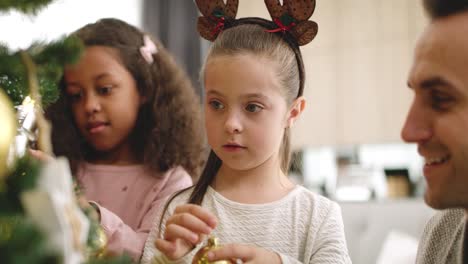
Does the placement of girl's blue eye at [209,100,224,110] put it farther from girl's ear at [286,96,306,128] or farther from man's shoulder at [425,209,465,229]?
man's shoulder at [425,209,465,229]

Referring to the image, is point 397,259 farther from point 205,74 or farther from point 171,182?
point 205,74

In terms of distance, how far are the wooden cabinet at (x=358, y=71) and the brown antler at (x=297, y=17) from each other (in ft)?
8.79

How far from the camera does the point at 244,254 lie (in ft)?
2.82

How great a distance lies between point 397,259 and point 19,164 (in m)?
1.92

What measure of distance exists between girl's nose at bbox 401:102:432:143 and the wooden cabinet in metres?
3.07

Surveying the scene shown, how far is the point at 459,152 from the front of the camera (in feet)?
2.27

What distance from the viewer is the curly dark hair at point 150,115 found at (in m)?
1.44

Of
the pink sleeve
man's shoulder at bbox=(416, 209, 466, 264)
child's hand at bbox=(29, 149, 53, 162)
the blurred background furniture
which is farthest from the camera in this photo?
the blurred background furniture

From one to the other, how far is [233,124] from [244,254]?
28cm

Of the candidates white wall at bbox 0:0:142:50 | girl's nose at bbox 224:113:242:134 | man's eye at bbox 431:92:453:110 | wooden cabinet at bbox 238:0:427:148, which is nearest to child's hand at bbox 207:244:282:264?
girl's nose at bbox 224:113:242:134

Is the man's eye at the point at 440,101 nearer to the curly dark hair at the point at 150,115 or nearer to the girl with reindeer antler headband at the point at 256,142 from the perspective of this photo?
the girl with reindeer antler headband at the point at 256,142

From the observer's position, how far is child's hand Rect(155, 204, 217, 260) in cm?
85

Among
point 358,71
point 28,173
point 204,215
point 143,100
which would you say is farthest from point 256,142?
point 358,71

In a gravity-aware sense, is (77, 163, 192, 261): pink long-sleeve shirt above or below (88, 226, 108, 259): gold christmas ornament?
below
